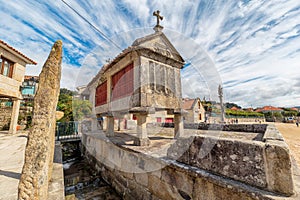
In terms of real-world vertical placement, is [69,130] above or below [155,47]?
below

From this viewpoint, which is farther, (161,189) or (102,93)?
(102,93)

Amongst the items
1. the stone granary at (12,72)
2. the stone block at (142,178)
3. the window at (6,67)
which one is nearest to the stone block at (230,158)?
the stone block at (142,178)

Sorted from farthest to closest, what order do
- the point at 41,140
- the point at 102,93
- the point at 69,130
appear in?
the point at 69,130 → the point at 102,93 → the point at 41,140

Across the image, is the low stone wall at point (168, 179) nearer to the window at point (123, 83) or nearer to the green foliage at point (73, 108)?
the window at point (123, 83)

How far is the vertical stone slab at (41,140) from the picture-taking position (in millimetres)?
1950

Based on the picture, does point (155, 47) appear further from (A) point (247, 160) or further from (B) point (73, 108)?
(B) point (73, 108)

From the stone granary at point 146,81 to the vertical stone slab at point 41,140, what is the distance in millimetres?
2183

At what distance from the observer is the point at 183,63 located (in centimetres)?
569

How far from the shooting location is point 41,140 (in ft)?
6.93

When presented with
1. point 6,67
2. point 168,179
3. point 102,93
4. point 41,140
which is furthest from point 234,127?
point 6,67

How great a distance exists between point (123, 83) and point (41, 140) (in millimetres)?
3350

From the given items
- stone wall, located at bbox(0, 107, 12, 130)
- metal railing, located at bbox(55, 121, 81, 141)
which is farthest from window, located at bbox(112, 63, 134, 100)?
stone wall, located at bbox(0, 107, 12, 130)

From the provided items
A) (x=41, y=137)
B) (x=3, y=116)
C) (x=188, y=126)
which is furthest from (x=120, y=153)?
(x=3, y=116)

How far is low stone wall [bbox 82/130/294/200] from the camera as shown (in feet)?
5.56
